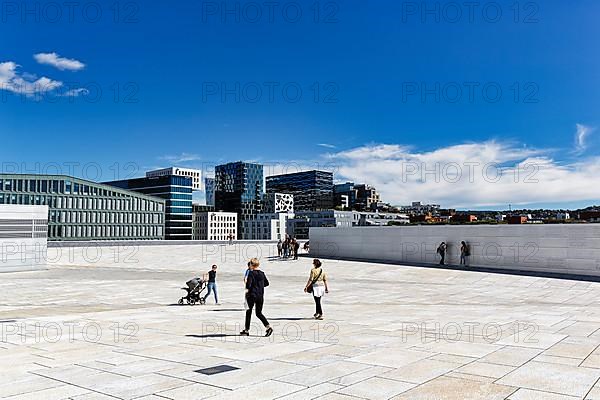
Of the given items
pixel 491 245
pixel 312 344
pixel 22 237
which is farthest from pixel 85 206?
pixel 312 344

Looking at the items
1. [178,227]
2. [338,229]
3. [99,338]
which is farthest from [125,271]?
[178,227]

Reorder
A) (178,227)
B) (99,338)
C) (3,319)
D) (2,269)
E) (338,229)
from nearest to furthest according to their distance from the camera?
(99,338), (3,319), (2,269), (338,229), (178,227)

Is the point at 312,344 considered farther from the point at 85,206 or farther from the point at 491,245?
the point at 85,206

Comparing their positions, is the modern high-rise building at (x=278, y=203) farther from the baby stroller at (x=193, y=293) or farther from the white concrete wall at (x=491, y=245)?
the baby stroller at (x=193, y=293)

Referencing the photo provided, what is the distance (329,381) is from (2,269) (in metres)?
31.9

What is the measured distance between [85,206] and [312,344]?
109 meters

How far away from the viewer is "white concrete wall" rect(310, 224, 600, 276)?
26797 mm

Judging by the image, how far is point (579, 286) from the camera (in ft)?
74.5

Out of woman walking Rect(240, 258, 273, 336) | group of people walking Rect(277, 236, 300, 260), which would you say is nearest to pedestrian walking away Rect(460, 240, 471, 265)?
group of people walking Rect(277, 236, 300, 260)

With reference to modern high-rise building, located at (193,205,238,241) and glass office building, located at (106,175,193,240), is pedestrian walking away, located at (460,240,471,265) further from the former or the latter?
modern high-rise building, located at (193,205,238,241)

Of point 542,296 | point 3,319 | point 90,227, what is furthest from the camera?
point 90,227

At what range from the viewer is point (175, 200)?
491 feet

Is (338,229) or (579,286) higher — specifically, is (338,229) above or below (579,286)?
above

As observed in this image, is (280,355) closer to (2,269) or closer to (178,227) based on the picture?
(2,269)
